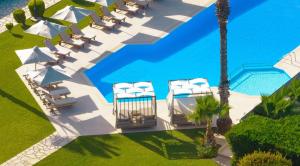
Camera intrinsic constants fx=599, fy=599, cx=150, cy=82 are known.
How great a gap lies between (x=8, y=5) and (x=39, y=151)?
17846mm

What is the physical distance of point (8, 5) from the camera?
134ft

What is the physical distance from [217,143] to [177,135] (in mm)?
1841

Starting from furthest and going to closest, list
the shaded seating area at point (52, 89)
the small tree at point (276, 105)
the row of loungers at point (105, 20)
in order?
the row of loungers at point (105, 20) → the shaded seating area at point (52, 89) → the small tree at point (276, 105)

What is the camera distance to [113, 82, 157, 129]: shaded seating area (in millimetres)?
26672

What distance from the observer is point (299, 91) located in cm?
2667

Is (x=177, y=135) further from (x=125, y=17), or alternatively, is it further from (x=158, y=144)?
(x=125, y=17)

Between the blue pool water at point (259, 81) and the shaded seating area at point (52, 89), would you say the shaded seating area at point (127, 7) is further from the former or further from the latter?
the shaded seating area at point (52, 89)

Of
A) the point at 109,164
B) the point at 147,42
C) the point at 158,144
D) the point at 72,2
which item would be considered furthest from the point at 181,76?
the point at 72,2

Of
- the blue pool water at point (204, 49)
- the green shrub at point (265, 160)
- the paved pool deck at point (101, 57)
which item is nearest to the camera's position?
the green shrub at point (265, 160)

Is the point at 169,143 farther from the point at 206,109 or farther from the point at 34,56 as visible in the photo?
the point at 34,56

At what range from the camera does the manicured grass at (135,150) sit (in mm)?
24812

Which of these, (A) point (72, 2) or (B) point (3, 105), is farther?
(A) point (72, 2)

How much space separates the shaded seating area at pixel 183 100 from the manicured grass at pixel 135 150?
23.5 inches

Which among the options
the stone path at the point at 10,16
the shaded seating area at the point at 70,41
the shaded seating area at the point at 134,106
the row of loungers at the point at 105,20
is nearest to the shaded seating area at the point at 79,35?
the row of loungers at the point at 105,20
